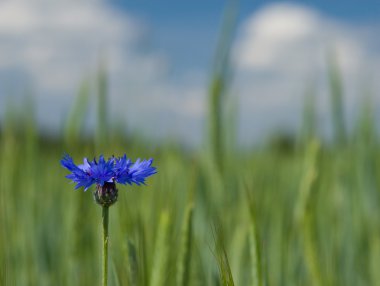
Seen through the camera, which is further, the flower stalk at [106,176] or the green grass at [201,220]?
the green grass at [201,220]

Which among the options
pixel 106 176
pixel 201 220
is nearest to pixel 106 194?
pixel 106 176

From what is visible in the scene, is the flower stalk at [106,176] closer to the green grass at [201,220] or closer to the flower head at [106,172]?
the flower head at [106,172]

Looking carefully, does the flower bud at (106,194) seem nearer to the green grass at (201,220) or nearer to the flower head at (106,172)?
the flower head at (106,172)

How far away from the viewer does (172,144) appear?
1.51 meters

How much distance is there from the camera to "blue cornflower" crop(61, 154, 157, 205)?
0.38 meters

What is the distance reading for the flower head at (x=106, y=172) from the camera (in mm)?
378

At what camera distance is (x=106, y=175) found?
15.2 inches

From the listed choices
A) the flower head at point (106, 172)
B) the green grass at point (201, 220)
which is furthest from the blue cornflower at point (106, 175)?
the green grass at point (201, 220)

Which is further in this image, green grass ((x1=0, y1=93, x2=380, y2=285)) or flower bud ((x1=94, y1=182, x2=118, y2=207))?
green grass ((x1=0, y1=93, x2=380, y2=285))

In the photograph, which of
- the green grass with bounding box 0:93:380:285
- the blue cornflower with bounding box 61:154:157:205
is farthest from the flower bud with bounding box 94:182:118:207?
the green grass with bounding box 0:93:380:285

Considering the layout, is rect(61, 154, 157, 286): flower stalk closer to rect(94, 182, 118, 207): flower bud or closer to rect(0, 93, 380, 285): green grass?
rect(94, 182, 118, 207): flower bud

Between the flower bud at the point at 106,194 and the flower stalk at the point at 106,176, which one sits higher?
the flower stalk at the point at 106,176

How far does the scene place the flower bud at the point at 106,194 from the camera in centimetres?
38

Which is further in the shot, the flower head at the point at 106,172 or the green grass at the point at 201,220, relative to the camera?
the green grass at the point at 201,220
